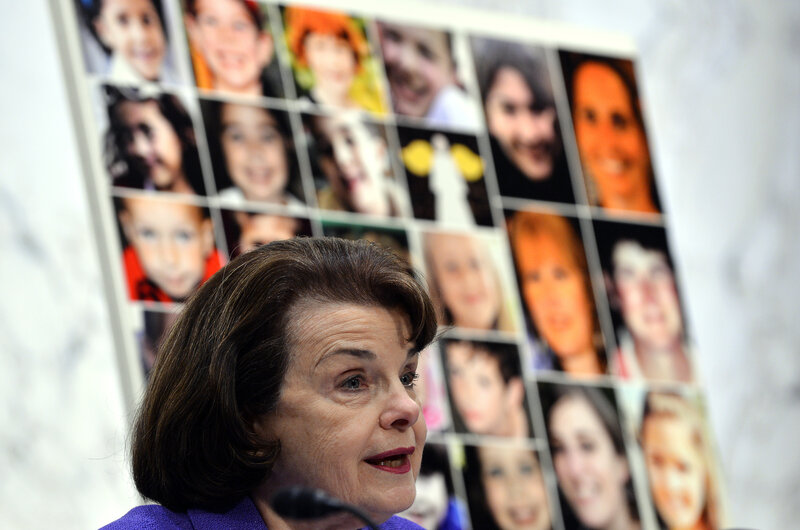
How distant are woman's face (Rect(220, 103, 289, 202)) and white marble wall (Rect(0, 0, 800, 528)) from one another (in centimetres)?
47

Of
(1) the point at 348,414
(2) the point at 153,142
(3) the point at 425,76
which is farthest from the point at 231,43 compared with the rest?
(1) the point at 348,414

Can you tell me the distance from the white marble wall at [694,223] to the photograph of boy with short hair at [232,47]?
1.43 ft

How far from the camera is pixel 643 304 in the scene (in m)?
5.19

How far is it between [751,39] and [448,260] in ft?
7.08

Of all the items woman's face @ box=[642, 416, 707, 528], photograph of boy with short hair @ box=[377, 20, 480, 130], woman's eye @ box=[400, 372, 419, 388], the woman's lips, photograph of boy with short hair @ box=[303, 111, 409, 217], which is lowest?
woman's face @ box=[642, 416, 707, 528]

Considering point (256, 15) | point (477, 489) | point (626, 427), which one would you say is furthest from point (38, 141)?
point (626, 427)

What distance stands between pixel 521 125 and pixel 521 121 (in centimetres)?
1

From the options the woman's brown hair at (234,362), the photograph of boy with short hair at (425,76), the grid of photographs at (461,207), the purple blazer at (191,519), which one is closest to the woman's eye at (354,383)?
the woman's brown hair at (234,362)

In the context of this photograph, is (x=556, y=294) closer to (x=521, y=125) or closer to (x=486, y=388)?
(x=486, y=388)

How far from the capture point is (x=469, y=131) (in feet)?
16.3

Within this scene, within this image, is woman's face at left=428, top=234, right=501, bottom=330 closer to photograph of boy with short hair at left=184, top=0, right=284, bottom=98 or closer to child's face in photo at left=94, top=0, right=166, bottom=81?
photograph of boy with short hair at left=184, top=0, right=284, bottom=98

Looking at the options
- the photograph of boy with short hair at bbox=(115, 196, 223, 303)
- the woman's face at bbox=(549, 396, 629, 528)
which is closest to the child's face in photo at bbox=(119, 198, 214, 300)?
the photograph of boy with short hair at bbox=(115, 196, 223, 303)

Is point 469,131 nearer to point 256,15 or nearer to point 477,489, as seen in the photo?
point 256,15

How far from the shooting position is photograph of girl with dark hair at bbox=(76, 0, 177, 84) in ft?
14.1
